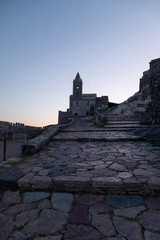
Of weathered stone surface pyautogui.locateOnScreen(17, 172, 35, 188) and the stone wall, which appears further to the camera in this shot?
the stone wall

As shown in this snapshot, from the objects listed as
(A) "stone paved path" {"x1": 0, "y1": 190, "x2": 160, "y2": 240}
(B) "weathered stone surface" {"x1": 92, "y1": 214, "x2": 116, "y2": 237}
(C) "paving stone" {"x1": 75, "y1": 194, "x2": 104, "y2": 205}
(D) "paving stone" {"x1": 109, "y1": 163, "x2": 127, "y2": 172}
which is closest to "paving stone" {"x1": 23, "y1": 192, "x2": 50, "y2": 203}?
(A) "stone paved path" {"x1": 0, "y1": 190, "x2": 160, "y2": 240}

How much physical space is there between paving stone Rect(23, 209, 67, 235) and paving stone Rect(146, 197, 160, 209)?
1193mm

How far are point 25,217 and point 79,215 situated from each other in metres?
0.69

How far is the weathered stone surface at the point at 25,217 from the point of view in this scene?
4.92 ft

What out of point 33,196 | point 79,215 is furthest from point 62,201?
point 33,196

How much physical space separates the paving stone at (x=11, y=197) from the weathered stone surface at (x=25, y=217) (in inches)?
13.4

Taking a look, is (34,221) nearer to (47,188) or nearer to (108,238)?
(47,188)

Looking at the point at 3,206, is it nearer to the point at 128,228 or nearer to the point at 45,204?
the point at 45,204

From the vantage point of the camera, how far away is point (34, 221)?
5.00ft

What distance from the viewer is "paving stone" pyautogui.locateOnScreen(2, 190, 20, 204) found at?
1903mm

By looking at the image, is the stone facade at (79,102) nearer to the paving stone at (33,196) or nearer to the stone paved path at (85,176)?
the stone paved path at (85,176)

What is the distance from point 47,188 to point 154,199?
173 cm

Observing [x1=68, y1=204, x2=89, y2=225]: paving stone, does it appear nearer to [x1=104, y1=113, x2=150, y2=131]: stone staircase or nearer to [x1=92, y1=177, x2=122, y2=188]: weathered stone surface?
[x1=92, y1=177, x2=122, y2=188]: weathered stone surface

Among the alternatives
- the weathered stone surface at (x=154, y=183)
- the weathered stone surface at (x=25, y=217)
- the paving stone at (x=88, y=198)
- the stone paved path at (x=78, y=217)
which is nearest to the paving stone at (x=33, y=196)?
the stone paved path at (x=78, y=217)
